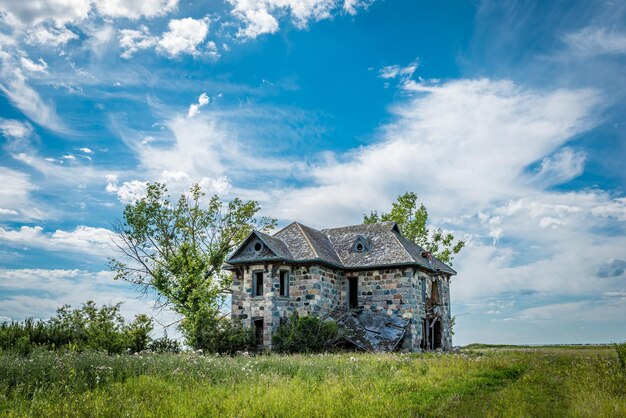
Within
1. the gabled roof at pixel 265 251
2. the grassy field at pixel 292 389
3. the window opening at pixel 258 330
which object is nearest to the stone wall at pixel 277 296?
the window opening at pixel 258 330

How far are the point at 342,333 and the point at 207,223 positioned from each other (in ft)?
51.9

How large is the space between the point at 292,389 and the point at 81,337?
1398cm

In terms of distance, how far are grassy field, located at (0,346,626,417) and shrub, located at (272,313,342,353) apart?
11.7 metres

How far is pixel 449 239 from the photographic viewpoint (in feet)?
159

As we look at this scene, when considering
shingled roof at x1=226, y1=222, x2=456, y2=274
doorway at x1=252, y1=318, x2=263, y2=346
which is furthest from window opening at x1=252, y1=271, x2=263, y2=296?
doorway at x1=252, y1=318, x2=263, y2=346

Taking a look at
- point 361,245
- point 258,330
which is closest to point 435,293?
point 361,245

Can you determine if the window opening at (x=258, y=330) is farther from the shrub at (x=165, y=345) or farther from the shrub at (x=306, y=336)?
the shrub at (x=165, y=345)

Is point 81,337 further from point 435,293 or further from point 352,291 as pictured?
point 435,293

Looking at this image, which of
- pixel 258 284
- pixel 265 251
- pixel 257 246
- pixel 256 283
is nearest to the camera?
pixel 265 251

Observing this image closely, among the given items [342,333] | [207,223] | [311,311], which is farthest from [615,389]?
[207,223]

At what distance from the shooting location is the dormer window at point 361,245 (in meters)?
37.8

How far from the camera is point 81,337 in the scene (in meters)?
24.1

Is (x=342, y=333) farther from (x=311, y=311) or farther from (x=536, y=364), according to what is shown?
(x=536, y=364)

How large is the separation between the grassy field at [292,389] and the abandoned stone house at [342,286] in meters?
14.5
